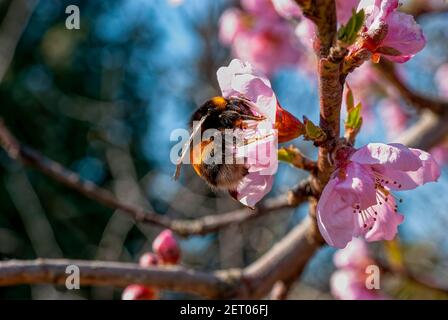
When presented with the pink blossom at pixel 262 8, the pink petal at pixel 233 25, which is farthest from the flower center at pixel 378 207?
the pink petal at pixel 233 25

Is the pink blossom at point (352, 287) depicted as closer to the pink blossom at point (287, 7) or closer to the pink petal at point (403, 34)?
the pink blossom at point (287, 7)

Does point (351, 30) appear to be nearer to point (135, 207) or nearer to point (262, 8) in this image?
point (135, 207)

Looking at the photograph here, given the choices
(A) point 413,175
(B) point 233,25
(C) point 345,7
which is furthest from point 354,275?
(B) point 233,25

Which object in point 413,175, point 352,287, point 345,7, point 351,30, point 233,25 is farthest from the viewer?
point 233,25

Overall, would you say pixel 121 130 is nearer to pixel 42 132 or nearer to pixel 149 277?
pixel 42 132

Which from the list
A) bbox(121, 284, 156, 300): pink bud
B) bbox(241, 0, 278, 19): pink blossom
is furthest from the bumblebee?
bbox(241, 0, 278, 19): pink blossom
